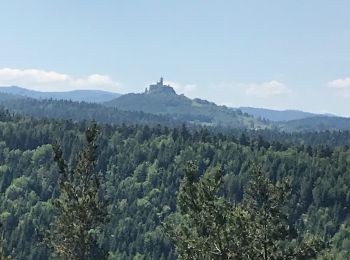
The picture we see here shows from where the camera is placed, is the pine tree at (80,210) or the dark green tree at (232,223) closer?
the dark green tree at (232,223)

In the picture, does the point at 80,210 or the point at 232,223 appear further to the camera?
the point at 80,210

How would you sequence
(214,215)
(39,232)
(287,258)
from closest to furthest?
(214,215) < (287,258) < (39,232)

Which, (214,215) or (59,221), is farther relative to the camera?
(59,221)

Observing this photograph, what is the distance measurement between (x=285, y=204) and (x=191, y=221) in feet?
21.9

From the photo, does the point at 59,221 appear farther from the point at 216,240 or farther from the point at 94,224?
the point at 216,240

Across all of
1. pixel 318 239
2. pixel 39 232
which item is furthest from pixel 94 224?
pixel 318 239

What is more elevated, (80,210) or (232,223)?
(232,223)

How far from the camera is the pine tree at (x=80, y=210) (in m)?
38.6

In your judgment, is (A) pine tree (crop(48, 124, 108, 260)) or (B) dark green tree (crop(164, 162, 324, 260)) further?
(A) pine tree (crop(48, 124, 108, 260))

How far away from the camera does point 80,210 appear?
38531mm

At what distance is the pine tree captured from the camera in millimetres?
38625

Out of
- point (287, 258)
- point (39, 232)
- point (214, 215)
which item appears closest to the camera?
point (214, 215)

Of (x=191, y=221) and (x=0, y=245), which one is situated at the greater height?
(x=191, y=221)

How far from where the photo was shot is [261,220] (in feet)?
122
